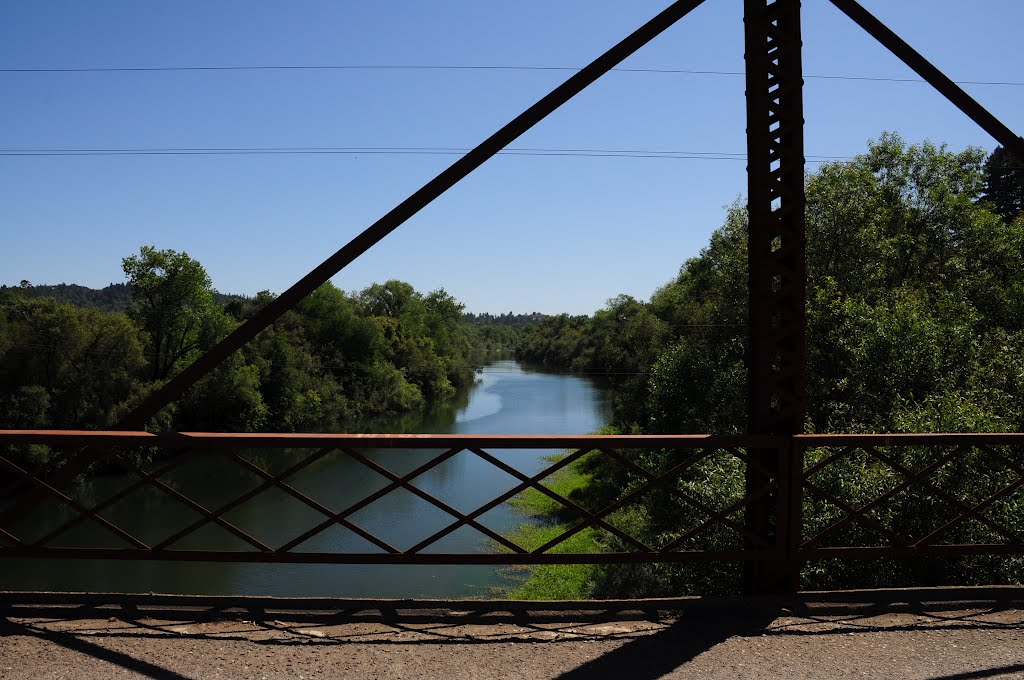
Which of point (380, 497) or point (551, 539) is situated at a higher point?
point (380, 497)

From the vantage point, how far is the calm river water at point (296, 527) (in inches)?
651

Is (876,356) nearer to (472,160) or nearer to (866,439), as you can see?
(866,439)

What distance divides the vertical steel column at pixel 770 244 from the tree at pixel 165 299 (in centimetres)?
3380

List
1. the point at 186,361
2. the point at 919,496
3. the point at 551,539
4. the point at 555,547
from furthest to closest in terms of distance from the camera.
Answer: the point at 186,361, the point at 555,547, the point at 551,539, the point at 919,496

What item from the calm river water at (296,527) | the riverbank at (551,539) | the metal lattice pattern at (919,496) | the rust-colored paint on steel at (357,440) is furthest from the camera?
the calm river water at (296,527)

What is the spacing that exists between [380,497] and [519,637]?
4.88 metres

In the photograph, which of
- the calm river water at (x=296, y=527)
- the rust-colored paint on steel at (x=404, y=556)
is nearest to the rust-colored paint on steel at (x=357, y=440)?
the rust-colored paint on steel at (x=404, y=556)

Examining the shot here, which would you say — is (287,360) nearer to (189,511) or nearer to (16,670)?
(189,511)

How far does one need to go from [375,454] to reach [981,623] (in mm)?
28271

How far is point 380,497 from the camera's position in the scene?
8.28m

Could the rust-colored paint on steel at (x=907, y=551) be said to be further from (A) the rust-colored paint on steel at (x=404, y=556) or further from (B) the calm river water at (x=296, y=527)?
(B) the calm river water at (x=296, y=527)

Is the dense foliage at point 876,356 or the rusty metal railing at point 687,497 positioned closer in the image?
the rusty metal railing at point 687,497

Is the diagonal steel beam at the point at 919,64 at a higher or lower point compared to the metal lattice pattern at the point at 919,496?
higher

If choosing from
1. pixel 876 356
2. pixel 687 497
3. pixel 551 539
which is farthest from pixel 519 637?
pixel 876 356
